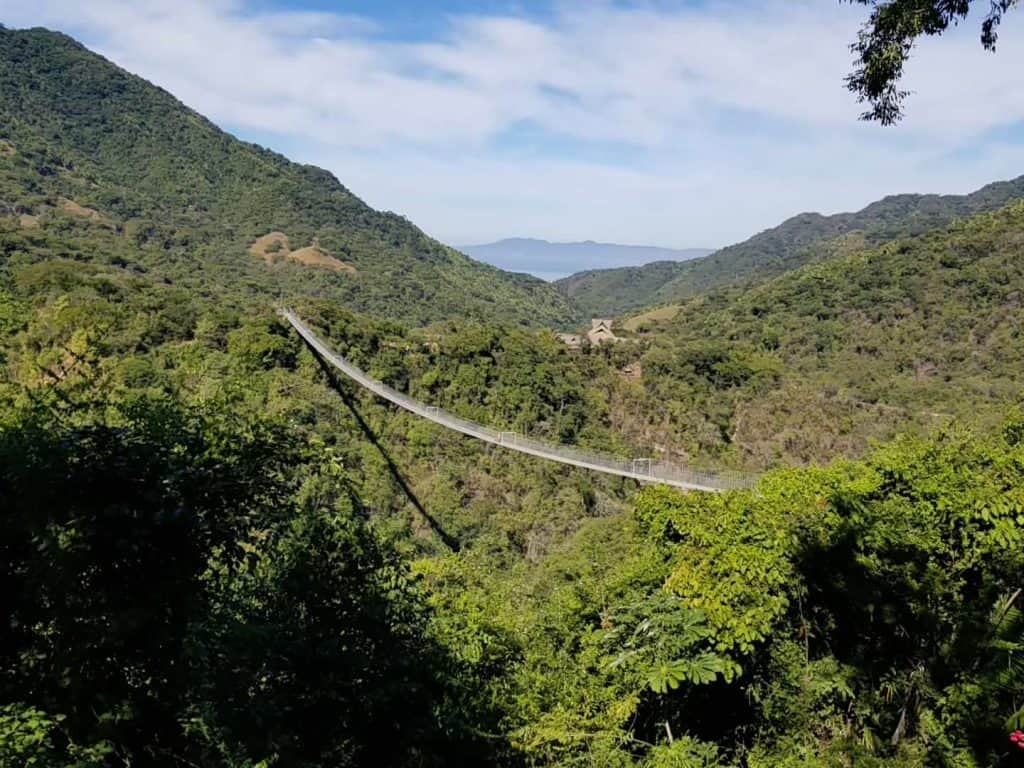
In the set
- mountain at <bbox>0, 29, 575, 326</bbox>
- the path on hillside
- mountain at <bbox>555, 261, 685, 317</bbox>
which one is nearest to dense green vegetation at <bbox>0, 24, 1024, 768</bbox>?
the path on hillside

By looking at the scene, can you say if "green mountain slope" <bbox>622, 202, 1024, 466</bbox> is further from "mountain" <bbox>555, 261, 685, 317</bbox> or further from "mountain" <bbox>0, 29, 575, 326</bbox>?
"mountain" <bbox>555, 261, 685, 317</bbox>

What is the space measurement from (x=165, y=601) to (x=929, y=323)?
2850cm

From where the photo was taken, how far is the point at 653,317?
43719 millimetres

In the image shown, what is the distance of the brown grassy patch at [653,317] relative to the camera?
41.7 m

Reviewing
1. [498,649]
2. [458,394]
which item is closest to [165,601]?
[498,649]

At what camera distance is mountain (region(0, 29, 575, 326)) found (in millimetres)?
37594

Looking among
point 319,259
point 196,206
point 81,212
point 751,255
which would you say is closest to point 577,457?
point 319,259

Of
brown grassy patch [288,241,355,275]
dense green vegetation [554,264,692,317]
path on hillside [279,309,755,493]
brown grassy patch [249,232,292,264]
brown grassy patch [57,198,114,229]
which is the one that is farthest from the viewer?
dense green vegetation [554,264,692,317]

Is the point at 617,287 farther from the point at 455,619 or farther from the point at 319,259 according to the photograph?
the point at 455,619

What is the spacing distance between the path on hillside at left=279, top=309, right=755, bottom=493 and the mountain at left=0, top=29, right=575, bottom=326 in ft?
61.1

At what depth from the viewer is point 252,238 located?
45969 mm

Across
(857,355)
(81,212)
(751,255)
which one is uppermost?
(751,255)

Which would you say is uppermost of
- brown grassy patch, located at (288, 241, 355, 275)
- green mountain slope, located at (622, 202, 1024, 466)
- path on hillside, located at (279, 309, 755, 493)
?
brown grassy patch, located at (288, 241, 355, 275)

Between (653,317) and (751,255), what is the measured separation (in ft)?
183
